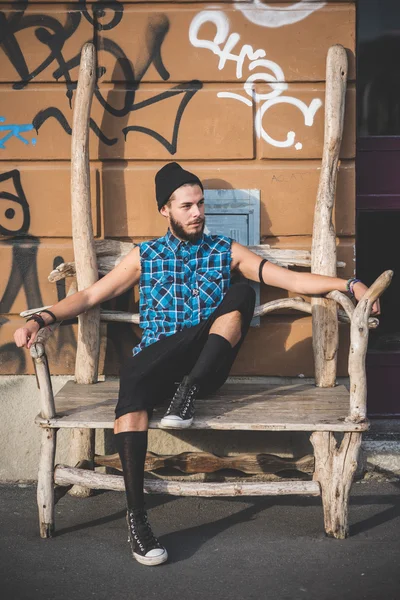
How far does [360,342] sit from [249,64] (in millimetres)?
1856

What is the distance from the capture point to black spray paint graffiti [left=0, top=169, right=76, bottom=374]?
15.2 ft

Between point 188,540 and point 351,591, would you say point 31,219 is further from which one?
point 351,591

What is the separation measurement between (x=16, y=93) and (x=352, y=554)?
3.13 meters

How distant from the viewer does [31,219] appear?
15.3 feet

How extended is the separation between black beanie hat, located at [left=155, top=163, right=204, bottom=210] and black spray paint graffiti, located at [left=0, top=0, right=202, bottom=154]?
44cm

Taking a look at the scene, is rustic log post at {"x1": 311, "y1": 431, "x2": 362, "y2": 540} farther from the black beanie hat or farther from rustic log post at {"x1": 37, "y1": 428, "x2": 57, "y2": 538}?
the black beanie hat

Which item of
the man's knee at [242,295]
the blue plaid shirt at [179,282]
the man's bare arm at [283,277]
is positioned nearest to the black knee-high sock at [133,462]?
the blue plaid shirt at [179,282]

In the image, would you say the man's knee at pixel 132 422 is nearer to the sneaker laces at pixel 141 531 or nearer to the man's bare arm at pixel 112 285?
the sneaker laces at pixel 141 531

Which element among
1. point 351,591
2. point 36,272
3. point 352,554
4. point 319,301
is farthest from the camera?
point 36,272

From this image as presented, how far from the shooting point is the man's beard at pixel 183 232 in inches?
162

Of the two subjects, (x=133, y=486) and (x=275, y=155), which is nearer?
(x=133, y=486)

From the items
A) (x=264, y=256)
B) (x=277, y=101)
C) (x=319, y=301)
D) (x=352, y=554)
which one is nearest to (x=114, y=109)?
(x=277, y=101)

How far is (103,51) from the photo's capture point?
4551mm

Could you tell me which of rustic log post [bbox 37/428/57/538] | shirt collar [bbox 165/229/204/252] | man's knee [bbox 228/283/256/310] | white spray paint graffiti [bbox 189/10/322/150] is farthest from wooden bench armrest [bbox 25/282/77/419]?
white spray paint graffiti [bbox 189/10/322/150]
